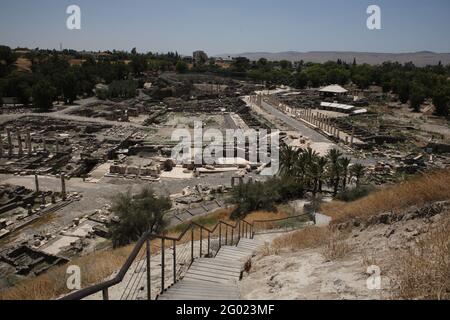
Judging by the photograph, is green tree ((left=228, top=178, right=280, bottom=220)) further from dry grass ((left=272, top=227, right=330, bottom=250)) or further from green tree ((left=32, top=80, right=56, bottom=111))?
green tree ((left=32, top=80, right=56, bottom=111))

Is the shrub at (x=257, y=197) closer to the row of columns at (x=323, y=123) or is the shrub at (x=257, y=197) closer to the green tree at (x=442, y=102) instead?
the row of columns at (x=323, y=123)

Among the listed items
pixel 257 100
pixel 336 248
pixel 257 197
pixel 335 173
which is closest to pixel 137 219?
pixel 257 197

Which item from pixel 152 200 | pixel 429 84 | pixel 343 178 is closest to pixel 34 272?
pixel 152 200

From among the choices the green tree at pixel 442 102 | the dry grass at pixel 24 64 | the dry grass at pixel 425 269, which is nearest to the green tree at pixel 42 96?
the dry grass at pixel 24 64

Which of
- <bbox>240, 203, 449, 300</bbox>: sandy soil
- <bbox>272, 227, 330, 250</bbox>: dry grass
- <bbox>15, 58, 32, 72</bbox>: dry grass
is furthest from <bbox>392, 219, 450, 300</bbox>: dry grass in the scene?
<bbox>15, 58, 32, 72</bbox>: dry grass

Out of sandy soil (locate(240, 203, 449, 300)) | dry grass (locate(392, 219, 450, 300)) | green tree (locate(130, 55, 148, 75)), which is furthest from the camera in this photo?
green tree (locate(130, 55, 148, 75))
